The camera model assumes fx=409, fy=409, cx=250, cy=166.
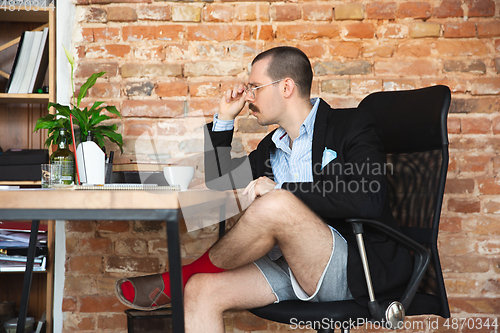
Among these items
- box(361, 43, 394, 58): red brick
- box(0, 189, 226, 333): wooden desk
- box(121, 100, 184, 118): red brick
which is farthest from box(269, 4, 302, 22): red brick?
box(0, 189, 226, 333): wooden desk

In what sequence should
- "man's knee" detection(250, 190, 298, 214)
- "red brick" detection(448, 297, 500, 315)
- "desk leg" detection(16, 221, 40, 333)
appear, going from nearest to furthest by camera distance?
"man's knee" detection(250, 190, 298, 214) < "desk leg" detection(16, 221, 40, 333) < "red brick" detection(448, 297, 500, 315)

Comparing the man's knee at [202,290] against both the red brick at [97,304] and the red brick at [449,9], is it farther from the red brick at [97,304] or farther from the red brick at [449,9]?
the red brick at [449,9]

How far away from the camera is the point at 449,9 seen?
2.00m

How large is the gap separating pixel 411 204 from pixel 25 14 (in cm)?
204

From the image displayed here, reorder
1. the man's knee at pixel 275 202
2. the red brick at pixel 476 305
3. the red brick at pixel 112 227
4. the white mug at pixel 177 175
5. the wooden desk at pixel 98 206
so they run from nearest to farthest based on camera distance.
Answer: the wooden desk at pixel 98 206
the man's knee at pixel 275 202
the white mug at pixel 177 175
the red brick at pixel 476 305
the red brick at pixel 112 227

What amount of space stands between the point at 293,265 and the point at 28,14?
73.3 inches

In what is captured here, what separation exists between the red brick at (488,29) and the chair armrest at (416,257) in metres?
1.34

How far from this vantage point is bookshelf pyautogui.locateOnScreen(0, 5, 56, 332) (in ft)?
6.54

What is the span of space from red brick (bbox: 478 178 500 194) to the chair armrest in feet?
3.17

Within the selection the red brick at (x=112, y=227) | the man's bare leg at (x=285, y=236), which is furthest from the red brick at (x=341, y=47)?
the red brick at (x=112, y=227)

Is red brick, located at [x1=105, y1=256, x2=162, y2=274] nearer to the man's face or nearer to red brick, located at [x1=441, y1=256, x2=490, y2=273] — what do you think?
the man's face

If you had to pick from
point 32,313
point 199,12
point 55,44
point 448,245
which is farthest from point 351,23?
point 32,313

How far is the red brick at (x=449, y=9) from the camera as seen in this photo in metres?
2.00

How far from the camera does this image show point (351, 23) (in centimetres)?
202
